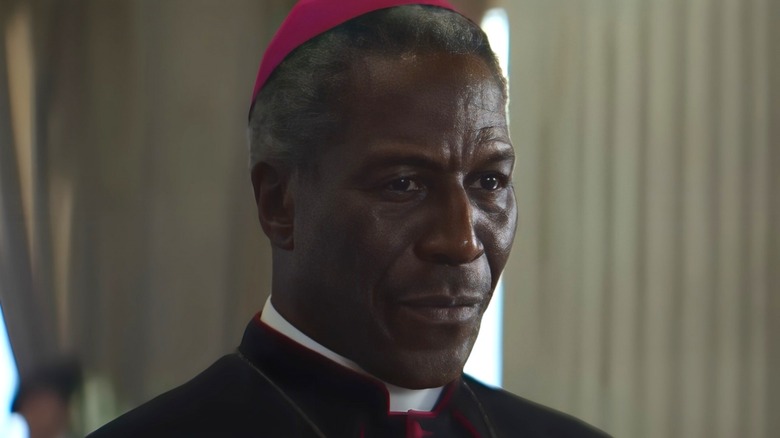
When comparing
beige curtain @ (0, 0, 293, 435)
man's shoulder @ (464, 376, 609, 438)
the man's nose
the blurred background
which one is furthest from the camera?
the blurred background

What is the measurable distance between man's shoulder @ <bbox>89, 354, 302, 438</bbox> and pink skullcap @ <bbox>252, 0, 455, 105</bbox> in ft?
1.92

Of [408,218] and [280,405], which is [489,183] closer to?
[408,218]

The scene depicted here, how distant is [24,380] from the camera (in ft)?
7.95

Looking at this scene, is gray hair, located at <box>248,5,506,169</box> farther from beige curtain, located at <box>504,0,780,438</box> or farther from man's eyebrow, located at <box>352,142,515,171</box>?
beige curtain, located at <box>504,0,780,438</box>

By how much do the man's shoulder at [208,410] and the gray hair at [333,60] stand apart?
458 millimetres

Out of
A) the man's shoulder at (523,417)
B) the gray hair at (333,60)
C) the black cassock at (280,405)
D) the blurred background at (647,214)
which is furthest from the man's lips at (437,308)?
the blurred background at (647,214)

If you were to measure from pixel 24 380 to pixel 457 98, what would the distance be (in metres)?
1.28

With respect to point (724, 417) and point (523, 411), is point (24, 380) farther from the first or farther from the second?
point (724, 417)

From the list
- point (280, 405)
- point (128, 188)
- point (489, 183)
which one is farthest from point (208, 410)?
point (128, 188)

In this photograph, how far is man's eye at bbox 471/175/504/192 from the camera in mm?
1930

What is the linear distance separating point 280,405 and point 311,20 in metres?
0.75

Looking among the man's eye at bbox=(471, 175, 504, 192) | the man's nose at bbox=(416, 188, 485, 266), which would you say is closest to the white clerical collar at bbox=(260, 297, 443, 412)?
the man's nose at bbox=(416, 188, 485, 266)

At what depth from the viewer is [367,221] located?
186cm

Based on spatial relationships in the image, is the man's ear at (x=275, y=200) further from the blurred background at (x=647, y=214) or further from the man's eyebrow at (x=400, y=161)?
the blurred background at (x=647, y=214)
